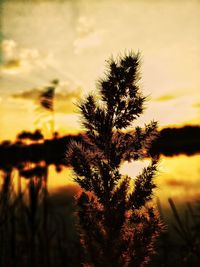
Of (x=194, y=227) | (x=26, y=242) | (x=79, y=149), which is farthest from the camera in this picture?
(x=194, y=227)

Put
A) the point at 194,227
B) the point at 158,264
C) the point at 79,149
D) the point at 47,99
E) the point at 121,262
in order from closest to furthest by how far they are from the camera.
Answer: the point at 121,262
the point at 79,149
the point at 194,227
the point at 158,264
the point at 47,99

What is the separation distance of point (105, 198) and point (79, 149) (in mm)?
558

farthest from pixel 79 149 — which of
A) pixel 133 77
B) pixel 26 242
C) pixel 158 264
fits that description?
pixel 158 264

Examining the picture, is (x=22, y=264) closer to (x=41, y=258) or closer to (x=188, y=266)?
(x=41, y=258)

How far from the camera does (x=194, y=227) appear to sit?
6.31 m

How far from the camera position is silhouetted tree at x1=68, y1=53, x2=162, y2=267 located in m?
3.57

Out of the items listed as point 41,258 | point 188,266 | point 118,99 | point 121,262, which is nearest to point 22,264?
point 41,258

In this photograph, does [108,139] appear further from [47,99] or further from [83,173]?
[47,99]

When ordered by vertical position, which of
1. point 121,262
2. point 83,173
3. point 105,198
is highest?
point 83,173

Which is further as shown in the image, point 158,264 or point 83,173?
point 158,264

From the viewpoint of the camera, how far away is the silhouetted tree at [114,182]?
11.7ft

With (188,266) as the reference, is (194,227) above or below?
above

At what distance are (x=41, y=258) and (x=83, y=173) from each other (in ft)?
10.2

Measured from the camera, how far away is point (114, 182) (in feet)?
12.0
